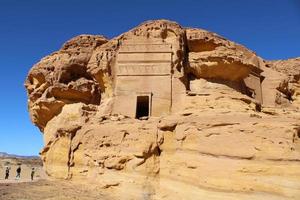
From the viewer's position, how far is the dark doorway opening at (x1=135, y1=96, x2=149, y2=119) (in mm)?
18058

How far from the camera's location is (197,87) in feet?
61.4

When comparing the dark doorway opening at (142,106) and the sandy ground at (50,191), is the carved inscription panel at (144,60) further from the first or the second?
the sandy ground at (50,191)

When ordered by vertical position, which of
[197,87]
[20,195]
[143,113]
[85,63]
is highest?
[85,63]

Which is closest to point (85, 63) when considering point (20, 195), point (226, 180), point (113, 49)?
point (113, 49)

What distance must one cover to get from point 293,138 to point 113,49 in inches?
414

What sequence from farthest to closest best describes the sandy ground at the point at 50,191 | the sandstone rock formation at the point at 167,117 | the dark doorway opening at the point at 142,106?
1. the dark doorway opening at the point at 142,106
2. the sandy ground at the point at 50,191
3. the sandstone rock formation at the point at 167,117

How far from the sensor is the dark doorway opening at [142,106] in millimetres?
18058

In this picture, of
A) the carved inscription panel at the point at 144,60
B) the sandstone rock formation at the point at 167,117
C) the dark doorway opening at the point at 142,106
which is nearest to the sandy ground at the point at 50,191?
the sandstone rock formation at the point at 167,117

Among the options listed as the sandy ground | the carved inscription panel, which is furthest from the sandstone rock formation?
the sandy ground

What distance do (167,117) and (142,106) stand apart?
4.04m

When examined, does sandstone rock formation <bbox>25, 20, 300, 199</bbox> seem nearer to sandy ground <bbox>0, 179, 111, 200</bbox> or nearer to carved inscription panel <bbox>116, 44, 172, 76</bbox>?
carved inscription panel <bbox>116, 44, 172, 76</bbox>

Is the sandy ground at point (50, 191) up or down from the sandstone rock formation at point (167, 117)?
down

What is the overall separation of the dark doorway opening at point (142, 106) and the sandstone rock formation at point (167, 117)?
2.0 inches

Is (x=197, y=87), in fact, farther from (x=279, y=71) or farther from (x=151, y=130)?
(x=279, y=71)
